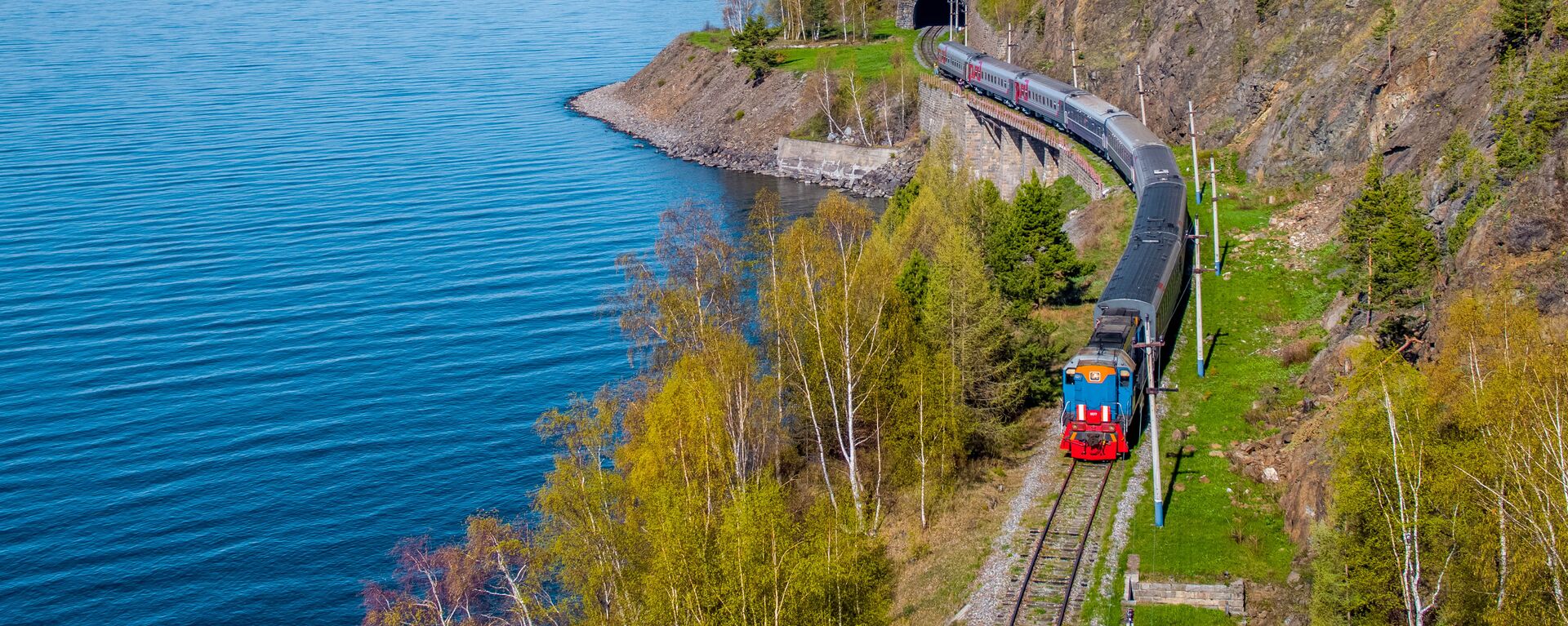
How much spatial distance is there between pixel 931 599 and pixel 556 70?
15461 cm

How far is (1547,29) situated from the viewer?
48312 mm

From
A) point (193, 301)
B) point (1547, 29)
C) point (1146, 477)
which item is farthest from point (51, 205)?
point (1547, 29)

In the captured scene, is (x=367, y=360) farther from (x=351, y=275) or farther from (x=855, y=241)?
(x=855, y=241)

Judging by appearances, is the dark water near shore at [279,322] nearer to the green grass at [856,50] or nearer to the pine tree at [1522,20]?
the green grass at [856,50]

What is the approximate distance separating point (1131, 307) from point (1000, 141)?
58.6 meters

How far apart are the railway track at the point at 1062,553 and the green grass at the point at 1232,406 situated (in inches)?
66.4

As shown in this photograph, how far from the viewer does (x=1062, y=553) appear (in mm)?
37562

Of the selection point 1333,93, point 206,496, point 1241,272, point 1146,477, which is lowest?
point 206,496

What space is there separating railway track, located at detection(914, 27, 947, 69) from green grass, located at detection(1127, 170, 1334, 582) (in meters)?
70.4

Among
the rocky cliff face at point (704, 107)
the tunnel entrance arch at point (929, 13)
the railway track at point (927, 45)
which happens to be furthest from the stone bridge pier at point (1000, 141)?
the tunnel entrance arch at point (929, 13)

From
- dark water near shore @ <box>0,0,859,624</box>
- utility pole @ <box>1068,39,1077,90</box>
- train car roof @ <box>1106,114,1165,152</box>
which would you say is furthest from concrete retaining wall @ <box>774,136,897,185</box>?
train car roof @ <box>1106,114,1165,152</box>

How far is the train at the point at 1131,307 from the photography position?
41531mm

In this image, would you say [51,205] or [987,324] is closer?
[987,324]

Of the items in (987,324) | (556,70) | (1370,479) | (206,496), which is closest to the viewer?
(1370,479)
